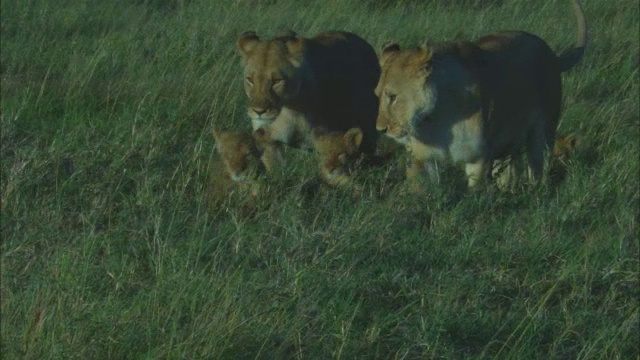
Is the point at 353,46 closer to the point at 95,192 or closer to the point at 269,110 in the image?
the point at 269,110

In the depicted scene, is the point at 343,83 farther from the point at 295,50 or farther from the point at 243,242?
the point at 243,242

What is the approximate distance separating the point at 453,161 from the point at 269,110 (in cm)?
95

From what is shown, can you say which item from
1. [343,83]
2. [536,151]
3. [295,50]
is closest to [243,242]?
[295,50]

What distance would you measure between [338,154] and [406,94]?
568 mm

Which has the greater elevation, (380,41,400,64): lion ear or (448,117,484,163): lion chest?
(380,41,400,64): lion ear

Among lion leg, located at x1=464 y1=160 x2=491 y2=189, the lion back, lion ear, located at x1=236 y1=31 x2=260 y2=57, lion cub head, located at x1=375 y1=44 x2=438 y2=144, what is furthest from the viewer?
the lion back

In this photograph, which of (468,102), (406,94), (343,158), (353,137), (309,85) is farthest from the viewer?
(309,85)

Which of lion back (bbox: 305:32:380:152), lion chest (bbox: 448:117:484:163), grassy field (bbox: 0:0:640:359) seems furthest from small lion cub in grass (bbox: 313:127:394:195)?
lion chest (bbox: 448:117:484:163)

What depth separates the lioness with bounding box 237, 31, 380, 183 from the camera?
7.59m

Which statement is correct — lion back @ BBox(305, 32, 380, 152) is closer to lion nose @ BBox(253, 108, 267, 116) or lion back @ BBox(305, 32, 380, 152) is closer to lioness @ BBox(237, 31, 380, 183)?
lioness @ BBox(237, 31, 380, 183)

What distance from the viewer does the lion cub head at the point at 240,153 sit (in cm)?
734

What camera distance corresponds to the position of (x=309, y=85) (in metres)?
7.83

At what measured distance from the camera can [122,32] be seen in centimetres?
1015

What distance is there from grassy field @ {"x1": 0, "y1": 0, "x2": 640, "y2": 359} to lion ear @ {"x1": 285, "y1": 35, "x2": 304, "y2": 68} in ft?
1.58
